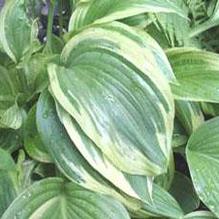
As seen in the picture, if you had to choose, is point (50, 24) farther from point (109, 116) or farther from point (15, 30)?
point (109, 116)

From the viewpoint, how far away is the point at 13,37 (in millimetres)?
1021

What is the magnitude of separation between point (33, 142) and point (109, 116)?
185 mm

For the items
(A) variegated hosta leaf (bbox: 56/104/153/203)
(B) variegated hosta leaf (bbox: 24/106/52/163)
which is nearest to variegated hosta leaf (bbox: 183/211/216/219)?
(A) variegated hosta leaf (bbox: 56/104/153/203)

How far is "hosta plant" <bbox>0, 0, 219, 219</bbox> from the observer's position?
0.82 m

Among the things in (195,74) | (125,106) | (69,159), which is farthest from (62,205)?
(195,74)

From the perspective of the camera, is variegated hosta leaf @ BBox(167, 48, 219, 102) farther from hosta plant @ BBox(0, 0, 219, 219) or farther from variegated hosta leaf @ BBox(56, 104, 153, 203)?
variegated hosta leaf @ BBox(56, 104, 153, 203)

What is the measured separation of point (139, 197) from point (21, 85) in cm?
31

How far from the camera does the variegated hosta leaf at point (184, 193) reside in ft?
3.27

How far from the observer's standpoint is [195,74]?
3.11ft

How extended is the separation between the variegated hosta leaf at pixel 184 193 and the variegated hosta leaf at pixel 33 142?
0.76 ft

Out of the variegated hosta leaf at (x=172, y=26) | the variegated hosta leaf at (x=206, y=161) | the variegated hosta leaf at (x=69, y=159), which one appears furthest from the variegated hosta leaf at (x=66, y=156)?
the variegated hosta leaf at (x=172, y=26)

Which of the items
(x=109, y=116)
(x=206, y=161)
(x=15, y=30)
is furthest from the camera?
(x=15, y=30)

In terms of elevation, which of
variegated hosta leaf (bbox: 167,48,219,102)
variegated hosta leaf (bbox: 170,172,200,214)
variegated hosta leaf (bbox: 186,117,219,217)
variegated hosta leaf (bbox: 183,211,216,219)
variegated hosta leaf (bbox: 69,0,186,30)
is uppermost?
variegated hosta leaf (bbox: 69,0,186,30)

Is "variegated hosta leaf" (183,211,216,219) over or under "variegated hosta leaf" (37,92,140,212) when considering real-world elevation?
under
